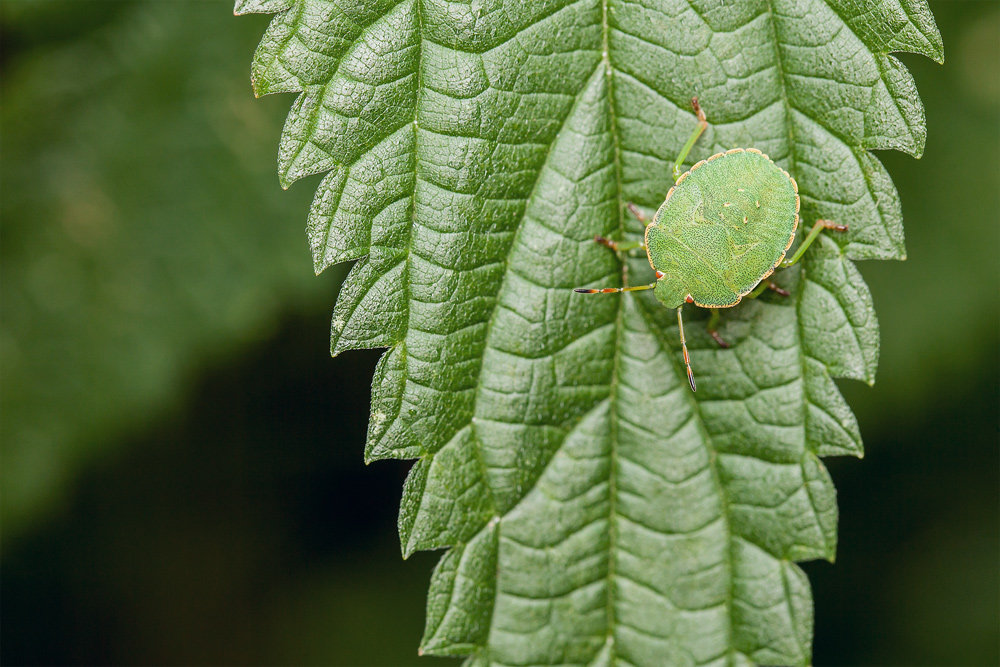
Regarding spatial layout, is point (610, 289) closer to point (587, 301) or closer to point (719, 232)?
point (587, 301)

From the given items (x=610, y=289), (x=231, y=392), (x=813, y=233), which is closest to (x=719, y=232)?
(x=813, y=233)

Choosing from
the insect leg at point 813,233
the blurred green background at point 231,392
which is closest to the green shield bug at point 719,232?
the insect leg at point 813,233

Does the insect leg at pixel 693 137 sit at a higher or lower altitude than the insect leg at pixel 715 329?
higher

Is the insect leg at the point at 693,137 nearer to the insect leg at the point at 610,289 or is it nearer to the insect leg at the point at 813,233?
the insect leg at the point at 610,289

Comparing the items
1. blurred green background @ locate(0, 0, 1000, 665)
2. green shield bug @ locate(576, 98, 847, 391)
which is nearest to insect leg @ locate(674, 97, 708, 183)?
green shield bug @ locate(576, 98, 847, 391)

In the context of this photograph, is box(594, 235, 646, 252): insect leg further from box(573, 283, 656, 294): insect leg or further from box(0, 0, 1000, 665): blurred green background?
box(0, 0, 1000, 665): blurred green background

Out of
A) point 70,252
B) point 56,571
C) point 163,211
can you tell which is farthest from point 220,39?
point 56,571

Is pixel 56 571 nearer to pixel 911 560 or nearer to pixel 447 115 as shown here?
pixel 447 115
